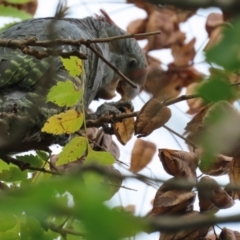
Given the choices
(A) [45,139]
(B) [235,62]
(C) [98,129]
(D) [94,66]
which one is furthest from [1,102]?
(B) [235,62]

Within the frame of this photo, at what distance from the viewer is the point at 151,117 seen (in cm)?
201

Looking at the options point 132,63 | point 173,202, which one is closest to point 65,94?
point 173,202

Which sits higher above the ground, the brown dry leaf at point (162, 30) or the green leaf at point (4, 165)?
the brown dry leaf at point (162, 30)

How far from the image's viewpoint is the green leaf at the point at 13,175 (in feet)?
6.82

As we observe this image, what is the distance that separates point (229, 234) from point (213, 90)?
1.12 meters

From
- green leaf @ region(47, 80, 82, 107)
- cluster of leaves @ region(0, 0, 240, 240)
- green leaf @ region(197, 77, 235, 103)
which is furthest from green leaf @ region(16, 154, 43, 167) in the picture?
green leaf @ region(197, 77, 235, 103)

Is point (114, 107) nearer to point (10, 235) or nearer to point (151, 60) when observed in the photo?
point (151, 60)

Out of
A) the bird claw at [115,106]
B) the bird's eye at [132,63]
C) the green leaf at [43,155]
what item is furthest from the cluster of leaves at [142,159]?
the bird claw at [115,106]

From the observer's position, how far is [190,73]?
11.1ft

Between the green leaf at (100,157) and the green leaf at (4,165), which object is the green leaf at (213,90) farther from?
the green leaf at (4,165)

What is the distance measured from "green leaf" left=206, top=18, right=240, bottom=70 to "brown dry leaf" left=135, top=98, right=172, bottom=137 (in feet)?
3.76

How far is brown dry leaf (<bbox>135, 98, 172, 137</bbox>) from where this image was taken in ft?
6.48

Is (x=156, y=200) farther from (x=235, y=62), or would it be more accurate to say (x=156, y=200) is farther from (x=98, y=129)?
(x=235, y=62)

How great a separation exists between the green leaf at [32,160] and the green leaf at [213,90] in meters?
1.45
